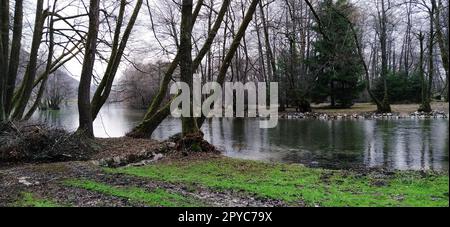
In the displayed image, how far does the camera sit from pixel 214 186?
20.6ft

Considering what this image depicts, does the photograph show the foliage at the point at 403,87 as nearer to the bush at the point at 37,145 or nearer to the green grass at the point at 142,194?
the bush at the point at 37,145

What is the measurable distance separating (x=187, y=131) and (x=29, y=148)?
3784 mm

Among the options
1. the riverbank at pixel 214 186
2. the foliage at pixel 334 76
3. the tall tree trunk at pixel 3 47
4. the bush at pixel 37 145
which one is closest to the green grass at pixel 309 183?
the riverbank at pixel 214 186

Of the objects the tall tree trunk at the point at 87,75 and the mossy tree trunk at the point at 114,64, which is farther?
the mossy tree trunk at the point at 114,64

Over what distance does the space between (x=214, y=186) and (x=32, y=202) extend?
2.53m

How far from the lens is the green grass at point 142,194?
Result: 5.03 metres

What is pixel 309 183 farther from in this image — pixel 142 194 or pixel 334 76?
pixel 334 76

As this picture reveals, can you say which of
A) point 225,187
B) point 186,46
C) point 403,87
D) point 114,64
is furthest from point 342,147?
point 403,87

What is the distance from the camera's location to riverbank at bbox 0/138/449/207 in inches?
204

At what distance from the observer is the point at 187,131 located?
10859 mm

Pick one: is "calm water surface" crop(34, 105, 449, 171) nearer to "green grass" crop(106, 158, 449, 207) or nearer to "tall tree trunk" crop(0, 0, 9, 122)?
"green grass" crop(106, 158, 449, 207)
